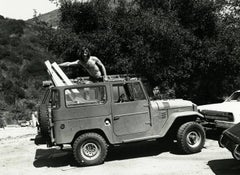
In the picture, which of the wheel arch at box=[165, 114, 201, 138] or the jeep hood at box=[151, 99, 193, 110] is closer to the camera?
the jeep hood at box=[151, 99, 193, 110]

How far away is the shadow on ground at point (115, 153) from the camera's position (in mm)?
8391

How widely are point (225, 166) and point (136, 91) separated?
2.48 m

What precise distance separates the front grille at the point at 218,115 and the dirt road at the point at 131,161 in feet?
2.24

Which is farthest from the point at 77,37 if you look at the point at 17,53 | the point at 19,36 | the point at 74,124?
the point at 19,36

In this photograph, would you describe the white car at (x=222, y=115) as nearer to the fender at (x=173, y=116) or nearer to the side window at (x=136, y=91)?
the fender at (x=173, y=116)

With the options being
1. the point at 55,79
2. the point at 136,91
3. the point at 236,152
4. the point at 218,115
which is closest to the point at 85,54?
the point at 55,79

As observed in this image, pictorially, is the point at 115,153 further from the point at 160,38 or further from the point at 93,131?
the point at 160,38

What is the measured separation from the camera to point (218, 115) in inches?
353

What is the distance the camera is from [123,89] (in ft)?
26.3

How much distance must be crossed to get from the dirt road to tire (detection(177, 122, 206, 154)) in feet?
0.54

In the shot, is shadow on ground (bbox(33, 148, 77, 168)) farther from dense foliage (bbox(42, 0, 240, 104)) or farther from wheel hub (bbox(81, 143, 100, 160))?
dense foliage (bbox(42, 0, 240, 104))

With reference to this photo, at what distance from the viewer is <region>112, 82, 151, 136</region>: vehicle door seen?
7.80m

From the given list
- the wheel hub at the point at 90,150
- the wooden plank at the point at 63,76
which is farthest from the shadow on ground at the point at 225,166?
the wooden plank at the point at 63,76

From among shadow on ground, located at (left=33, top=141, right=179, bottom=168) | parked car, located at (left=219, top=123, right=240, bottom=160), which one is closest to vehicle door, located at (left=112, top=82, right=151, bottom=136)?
shadow on ground, located at (left=33, top=141, right=179, bottom=168)
